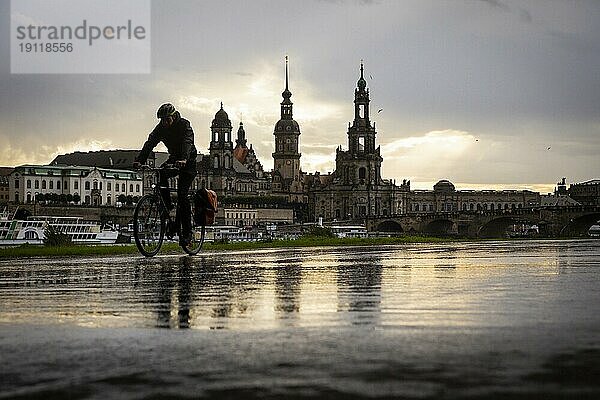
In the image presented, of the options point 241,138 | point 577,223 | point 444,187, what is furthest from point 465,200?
point 577,223

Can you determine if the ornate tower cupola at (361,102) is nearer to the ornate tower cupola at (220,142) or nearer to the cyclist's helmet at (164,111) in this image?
the ornate tower cupola at (220,142)

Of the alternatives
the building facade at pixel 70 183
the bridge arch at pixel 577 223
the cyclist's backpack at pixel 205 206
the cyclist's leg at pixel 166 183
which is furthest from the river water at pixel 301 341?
the building facade at pixel 70 183

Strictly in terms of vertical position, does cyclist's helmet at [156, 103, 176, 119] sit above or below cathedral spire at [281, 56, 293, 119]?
below

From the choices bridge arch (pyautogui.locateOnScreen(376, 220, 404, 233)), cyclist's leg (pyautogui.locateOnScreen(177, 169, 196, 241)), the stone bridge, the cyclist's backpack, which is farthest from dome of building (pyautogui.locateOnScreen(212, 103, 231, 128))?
cyclist's leg (pyautogui.locateOnScreen(177, 169, 196, 241))

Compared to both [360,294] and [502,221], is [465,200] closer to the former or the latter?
[502,221]

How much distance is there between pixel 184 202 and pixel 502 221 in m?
87.8

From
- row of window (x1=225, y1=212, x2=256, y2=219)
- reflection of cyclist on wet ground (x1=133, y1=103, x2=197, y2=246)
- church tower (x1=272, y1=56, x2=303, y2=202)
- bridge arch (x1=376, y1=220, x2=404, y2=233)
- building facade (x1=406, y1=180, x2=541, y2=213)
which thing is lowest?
bridge arch (x1=376, y1=220, x2=404, y2=233)

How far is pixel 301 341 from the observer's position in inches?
109

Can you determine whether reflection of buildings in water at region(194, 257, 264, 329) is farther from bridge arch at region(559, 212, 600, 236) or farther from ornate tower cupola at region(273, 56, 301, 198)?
ornate tower cupola at region(273, 56, 301, 198)

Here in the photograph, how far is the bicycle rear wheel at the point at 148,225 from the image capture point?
8812 millimetres

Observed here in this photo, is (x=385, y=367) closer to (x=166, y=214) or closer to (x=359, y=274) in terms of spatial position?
(x=359, y=274)

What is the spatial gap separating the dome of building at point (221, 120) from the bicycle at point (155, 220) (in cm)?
14075

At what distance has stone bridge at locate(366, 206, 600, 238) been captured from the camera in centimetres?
8675

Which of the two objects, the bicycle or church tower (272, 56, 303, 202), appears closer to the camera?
the bicycle
